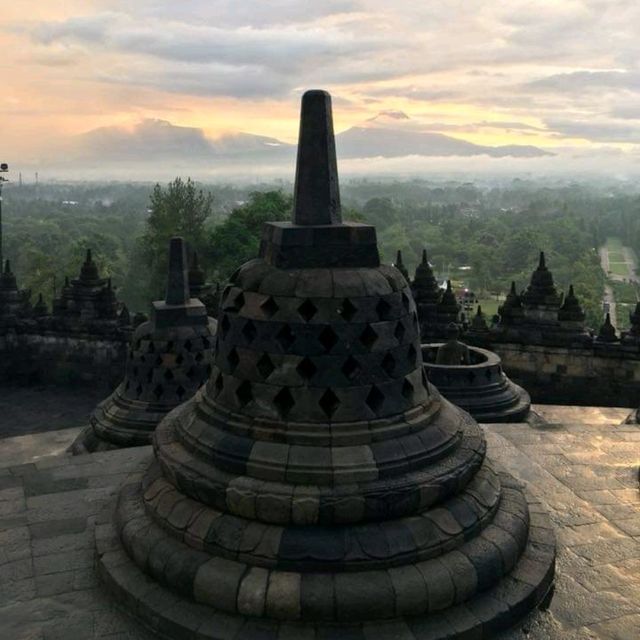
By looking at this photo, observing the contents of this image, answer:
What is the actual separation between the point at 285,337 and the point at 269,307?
296 millimetres

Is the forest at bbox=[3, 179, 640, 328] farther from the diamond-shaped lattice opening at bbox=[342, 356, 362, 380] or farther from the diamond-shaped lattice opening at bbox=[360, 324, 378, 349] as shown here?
the diamond-shaped lattice opening at bbox=[342, 356, 362, 380]

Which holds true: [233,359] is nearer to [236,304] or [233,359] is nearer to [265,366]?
[265,366]

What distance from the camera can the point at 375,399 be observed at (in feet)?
15.4

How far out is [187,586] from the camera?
13.6 ft

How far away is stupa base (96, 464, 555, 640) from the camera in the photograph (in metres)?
3.90

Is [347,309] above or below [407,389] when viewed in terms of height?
above

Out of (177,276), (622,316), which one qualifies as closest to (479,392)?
(177,276)

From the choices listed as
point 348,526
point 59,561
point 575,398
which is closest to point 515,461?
point 348,526

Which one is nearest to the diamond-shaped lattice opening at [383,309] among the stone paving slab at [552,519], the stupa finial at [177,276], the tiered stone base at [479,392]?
the stone paving slab at [552,519]

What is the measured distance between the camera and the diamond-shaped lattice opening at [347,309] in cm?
464

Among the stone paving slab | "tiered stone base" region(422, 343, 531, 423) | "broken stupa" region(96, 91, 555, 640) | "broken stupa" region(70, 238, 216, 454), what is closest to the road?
"tiered stone base" region(422, 343, 531, 423)

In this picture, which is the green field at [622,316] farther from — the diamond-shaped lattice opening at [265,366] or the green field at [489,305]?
the diamond-shaped lattice opening at [265,366]

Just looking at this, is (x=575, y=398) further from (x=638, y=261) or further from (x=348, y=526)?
(x=638, y=261)

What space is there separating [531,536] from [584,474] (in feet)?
7.35
